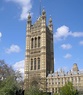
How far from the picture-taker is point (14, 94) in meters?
39.3

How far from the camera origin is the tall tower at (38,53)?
93.5 m

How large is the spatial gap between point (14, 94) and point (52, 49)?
67766 mm

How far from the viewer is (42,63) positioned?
311 feet

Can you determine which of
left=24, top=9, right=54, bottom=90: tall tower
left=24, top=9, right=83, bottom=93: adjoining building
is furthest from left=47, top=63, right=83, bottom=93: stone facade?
left=24, top=9, right=54, bottom=90: tall tower

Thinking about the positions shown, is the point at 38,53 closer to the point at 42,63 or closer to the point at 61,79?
the point at 42,63

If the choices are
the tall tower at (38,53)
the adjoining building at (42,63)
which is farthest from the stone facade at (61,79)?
the tall tower at (38,53)

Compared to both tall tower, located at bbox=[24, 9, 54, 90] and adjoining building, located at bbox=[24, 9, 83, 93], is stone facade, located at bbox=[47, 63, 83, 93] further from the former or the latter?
tall tower, located at bbox=[24, 9, 54, 90]

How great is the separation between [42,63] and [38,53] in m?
6.14

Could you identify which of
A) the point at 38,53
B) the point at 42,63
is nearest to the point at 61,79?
the point at 42,63

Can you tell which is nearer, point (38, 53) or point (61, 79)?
point (61, 79)

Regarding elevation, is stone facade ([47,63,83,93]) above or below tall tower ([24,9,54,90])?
below

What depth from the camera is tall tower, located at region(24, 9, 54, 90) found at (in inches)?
3681

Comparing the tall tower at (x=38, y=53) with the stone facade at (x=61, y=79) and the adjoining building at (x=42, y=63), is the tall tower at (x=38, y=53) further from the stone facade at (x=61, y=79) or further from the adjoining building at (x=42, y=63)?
the stone facade at (x=61, y=79)

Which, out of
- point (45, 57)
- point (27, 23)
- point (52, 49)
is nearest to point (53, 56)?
point (52, 49)
